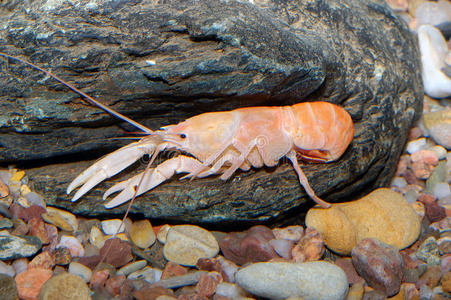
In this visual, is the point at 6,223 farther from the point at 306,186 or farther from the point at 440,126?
the point at 440,126

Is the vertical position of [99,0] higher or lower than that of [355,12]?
higher

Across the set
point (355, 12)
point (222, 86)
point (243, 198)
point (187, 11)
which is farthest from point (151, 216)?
point (355, 12)

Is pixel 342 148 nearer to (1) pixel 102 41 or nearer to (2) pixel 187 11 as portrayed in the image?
(2) pixel 187 11

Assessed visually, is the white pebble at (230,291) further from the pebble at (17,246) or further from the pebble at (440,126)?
the pebble at (440,126)

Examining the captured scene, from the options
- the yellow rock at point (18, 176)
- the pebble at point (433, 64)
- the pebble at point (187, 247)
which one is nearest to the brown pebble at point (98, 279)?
the pebble at point (187, 247)

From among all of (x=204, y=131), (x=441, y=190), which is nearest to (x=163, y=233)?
(x=204, y=131)

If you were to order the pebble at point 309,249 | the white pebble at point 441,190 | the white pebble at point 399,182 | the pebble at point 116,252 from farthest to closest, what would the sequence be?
the white pebble at point 399,182, the white pebble at point 441,190, the pebble at point 309,249, the pebble at point 116,252
